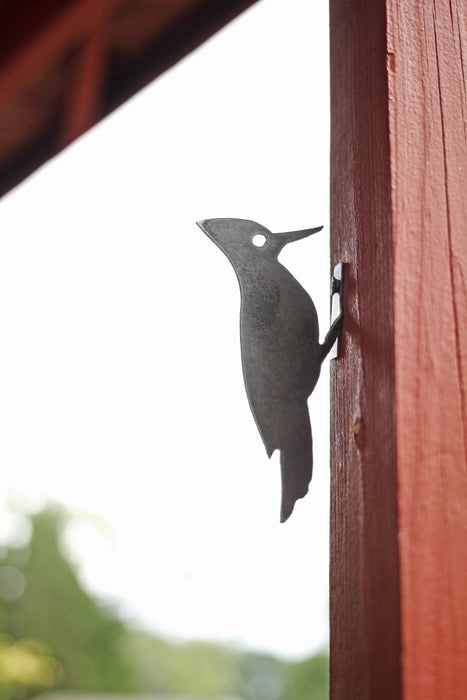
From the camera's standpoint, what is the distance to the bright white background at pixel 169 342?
172 centimetres

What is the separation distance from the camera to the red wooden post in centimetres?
32

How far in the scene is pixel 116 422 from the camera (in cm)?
539

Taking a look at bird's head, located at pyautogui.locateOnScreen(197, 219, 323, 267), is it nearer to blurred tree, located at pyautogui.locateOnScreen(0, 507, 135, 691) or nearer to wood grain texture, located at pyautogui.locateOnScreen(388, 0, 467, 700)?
wood grain texture, located at pyautogui.locateOnScreen(388, 0, 467, 700)

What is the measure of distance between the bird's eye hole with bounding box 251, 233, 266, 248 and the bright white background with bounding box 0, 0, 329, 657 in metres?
0.02

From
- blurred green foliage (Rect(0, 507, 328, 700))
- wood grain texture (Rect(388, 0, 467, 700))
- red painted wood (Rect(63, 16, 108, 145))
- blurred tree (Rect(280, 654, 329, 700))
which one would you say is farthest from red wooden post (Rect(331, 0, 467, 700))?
blurred tree (Rect(280, 654, 329, 700))

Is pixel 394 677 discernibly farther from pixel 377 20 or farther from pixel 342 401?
pixel 377 20

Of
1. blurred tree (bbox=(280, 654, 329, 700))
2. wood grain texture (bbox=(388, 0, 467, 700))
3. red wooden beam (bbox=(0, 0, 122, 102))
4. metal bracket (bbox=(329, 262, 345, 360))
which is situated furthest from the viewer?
blurred tree (bbox=(280, 654, 329, 700))

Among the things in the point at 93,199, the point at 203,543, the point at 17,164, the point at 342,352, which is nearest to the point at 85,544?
the point at 203,543

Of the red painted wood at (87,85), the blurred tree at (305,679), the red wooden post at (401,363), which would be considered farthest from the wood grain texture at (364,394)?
the blurred tree at (305,679)

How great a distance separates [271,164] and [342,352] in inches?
50.7

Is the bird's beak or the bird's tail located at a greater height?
the bird's beak

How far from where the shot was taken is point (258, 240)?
44 centimetres

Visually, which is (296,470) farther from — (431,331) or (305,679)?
(305,679)

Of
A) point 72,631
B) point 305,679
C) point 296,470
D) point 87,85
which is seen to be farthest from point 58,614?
point 296,470
